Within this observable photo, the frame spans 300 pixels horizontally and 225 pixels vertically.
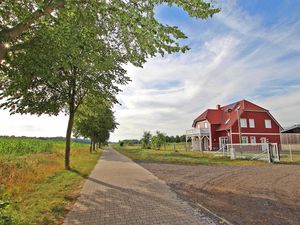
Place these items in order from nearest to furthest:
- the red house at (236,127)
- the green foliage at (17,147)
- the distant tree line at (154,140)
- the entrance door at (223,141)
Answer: the green foliage at (17,147) → the red house at (236,127) → the entrance door at (223,141) → the distant tree line at (154,140)

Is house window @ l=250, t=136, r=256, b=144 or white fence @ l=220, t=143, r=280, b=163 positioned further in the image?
house window @ l=250, t=136, r=256, b=144

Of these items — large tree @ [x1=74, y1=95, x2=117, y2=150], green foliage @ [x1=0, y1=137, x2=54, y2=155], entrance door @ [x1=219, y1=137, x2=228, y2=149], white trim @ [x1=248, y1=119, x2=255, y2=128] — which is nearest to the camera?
large tree @ [x1=74, y1=95, x2=117, y2=150]

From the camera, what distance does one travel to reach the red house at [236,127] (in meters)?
39.9

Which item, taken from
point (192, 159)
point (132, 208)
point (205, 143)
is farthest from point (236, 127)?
point (132, 208)

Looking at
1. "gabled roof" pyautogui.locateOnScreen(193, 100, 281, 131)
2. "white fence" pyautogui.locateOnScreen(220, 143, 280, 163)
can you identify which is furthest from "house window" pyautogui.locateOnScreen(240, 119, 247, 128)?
"white fence" pyautogui.locateOnScreen(220, 143, 280, 163)

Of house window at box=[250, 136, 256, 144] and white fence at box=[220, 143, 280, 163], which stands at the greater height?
house window at box=[250, 136, 256, 144]

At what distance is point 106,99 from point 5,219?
11926mm

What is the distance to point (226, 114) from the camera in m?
45.1

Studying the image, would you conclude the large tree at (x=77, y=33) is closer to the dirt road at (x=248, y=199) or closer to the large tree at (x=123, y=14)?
the large tree at (x=123, y=14)

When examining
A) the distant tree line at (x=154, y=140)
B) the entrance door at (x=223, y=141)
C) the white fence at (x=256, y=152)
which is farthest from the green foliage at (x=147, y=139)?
Result: the white fence at (x=256, y=152)

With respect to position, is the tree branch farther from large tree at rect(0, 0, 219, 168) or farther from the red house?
the red house

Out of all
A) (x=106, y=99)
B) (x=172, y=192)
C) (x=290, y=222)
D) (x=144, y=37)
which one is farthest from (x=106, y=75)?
(x=290, y=222)

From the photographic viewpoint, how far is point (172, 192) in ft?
28.7

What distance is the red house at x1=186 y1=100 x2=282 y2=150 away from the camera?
3991 centimetres
